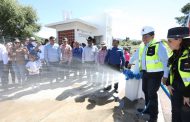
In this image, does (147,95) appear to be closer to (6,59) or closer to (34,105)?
(34,105)

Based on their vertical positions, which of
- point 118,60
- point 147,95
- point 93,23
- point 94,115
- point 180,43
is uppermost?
point 93,23

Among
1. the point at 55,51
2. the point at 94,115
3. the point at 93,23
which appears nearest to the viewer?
the point at 94,115

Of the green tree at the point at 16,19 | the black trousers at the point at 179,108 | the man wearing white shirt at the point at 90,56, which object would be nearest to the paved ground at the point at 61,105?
the man wearing white shirt at the point at 90,56

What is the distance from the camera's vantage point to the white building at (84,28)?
20.4m

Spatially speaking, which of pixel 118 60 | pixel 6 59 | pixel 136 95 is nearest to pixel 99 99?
pixel 136 95

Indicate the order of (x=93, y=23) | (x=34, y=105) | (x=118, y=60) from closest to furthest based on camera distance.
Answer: (x=34, y=105) → (x=118, y=60) → (x=93, y=23)

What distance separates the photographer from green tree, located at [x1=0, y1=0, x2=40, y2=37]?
2312cm

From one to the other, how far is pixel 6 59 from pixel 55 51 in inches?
64.3

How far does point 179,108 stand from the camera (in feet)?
10.8

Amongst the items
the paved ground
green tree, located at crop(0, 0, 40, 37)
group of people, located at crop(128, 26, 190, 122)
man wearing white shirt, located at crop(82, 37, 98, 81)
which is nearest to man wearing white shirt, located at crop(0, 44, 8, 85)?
the paved ground

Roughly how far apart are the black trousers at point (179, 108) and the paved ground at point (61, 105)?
141 cm

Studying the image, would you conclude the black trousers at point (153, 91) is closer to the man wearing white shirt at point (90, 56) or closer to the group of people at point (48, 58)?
the group of people at point (48, 58)

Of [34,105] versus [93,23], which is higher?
[93,23]

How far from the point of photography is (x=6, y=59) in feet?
25.2
